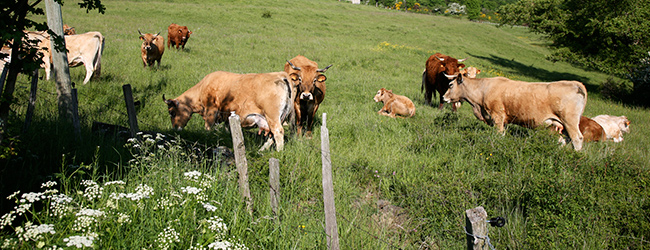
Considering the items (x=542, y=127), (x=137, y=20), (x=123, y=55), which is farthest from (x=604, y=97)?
(x=137, y=20)

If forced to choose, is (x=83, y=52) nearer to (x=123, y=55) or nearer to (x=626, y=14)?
(x=123, y=55)

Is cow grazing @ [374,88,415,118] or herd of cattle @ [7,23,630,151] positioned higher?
herd of cattle @ [7,23,630,151]

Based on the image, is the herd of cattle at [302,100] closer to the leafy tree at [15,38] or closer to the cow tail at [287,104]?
the cow tail at [287,104]

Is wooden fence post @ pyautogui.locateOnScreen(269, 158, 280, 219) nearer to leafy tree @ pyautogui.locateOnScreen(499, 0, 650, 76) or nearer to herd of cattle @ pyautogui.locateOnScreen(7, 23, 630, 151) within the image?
herd of cattle @ pyautogui.locateOnScreen(7, 23, 630, 151)

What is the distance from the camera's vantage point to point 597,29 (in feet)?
77.6

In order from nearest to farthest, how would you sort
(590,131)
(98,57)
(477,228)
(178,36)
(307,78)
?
(477,228) < (307,78) < (590,131) < (98,57) < (178,36)

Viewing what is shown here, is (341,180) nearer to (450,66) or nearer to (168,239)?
(168,239)

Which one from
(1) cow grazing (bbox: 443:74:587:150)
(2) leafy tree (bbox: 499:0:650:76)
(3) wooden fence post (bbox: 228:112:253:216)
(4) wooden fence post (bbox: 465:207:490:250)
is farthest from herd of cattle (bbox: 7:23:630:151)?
(2) leafy tree (bbox: 499:0:650:76)

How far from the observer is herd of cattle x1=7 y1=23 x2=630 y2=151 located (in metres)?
7.18

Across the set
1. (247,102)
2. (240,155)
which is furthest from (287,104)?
(240,155)

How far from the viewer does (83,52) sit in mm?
10383

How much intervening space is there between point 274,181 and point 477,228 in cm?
192

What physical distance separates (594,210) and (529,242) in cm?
115

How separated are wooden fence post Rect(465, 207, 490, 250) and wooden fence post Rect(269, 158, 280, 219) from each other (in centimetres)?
178
